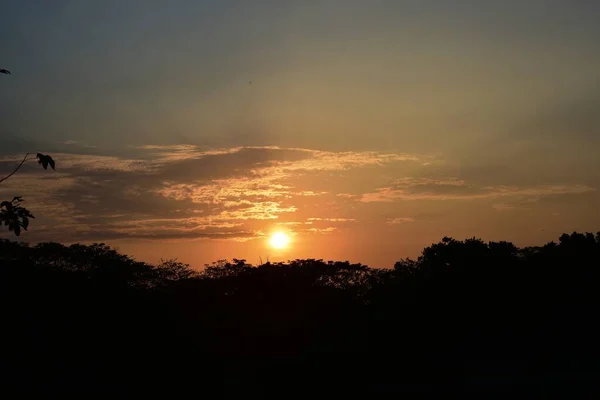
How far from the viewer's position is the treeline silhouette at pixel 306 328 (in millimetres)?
18391

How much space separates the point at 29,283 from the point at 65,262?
1570 cm

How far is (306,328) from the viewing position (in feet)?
80.9

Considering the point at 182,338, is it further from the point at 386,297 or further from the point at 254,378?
the point at 386,297

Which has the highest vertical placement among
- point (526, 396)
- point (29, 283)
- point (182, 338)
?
point (29, 283)

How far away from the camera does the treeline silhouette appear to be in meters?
18.4

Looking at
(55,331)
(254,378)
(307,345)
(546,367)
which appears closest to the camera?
(55,331)

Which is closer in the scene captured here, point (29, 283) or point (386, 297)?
point (29, 283)

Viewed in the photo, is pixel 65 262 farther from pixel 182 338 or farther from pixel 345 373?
pixel 345 373

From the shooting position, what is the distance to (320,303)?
91.1ft

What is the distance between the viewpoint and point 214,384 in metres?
19.3

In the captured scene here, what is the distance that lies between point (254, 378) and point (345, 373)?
326 cm

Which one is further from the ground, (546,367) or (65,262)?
(65,262)

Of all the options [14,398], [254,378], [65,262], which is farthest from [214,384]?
[65,262]

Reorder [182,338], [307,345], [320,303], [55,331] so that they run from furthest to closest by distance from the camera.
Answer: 1. [320,303]
2. [307,345]
3. [182,338]
4. [55,331]
